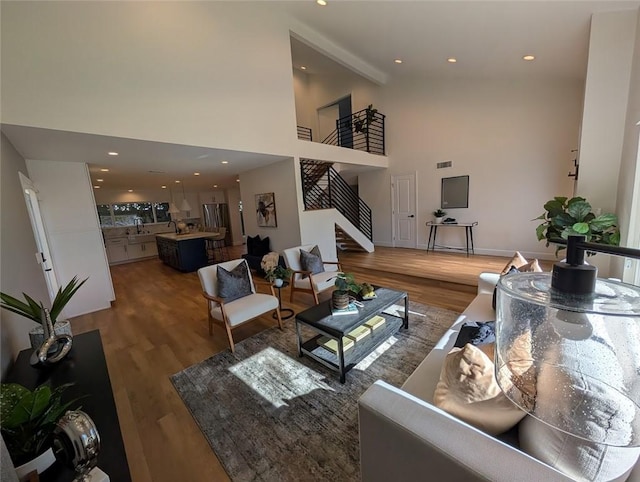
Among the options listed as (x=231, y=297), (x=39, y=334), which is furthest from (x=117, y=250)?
(x=39, y=334)

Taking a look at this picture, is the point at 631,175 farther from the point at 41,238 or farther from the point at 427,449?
the point at 41,238

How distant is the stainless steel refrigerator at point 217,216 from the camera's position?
32.0 ft

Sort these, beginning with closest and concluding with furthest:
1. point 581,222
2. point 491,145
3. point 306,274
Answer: point 581,222
point 306,274
point 491,145

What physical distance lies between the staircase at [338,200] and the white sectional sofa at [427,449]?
4462 mm

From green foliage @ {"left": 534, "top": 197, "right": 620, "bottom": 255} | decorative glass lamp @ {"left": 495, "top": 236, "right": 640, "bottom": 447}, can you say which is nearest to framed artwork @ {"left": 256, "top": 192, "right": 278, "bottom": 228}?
green foliage @ {"left": 534, "top": 197, "right": 620, "bottom": 255}

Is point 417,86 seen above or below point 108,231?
above

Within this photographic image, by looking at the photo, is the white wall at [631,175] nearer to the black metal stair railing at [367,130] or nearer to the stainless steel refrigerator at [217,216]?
the black metal stair railing at [367,130]

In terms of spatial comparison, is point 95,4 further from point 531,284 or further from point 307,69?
point 307,69

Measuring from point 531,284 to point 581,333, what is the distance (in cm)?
13

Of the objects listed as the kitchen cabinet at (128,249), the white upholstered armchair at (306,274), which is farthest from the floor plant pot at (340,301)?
the kitchen cabinet at (128,249)

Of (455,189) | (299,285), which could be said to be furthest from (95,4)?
(455,189)

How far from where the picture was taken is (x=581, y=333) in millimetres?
498

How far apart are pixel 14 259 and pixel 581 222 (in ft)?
17.6

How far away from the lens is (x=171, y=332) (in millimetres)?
3219
